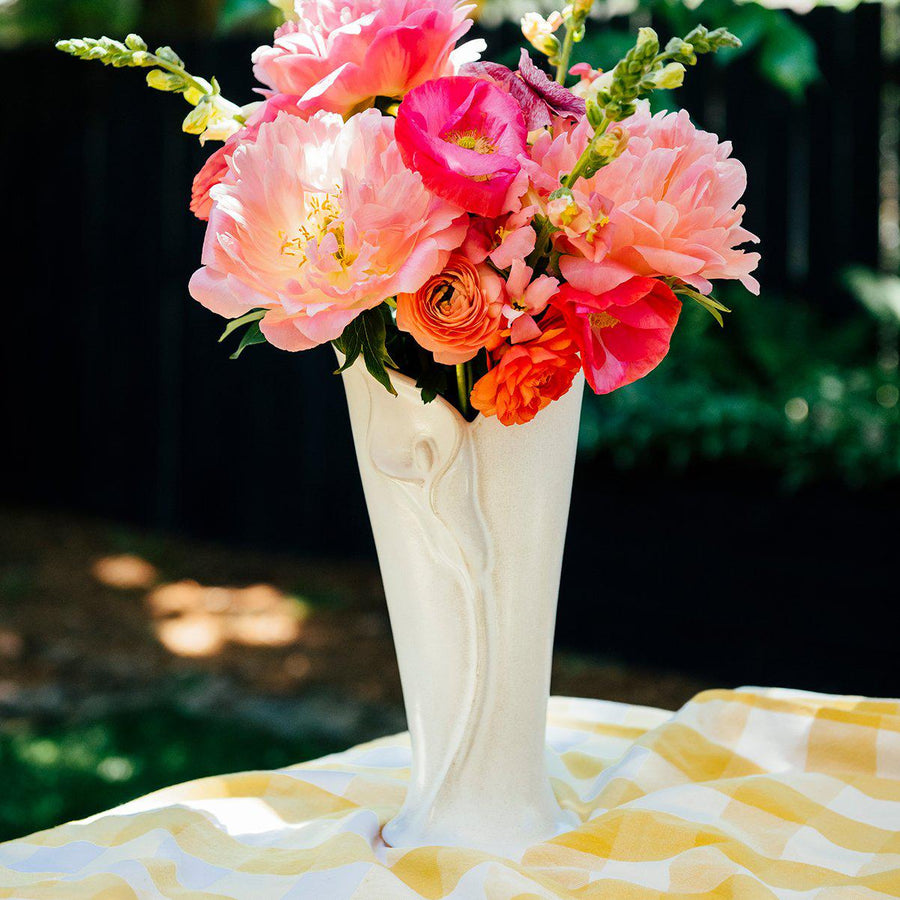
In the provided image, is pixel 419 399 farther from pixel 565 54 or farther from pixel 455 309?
pixel 565 54

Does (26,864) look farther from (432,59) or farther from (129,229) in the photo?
(129,229)

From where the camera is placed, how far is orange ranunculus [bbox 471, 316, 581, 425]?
76 centimetres

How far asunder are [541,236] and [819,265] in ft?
11.5

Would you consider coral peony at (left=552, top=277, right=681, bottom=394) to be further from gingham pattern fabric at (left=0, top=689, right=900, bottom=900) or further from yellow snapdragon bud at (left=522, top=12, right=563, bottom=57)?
gingham pattern fabric at (left=0, top=689, right=900, bottom=900)

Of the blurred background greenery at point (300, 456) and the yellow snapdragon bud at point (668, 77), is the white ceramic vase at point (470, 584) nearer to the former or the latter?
the yellow snapdragon bud at point (668, 77)

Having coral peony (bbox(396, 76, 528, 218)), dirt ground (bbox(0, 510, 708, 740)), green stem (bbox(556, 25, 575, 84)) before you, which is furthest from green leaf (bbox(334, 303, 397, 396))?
dirt ground (bbox(0, 510, 708, 740))

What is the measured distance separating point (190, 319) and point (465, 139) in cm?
424

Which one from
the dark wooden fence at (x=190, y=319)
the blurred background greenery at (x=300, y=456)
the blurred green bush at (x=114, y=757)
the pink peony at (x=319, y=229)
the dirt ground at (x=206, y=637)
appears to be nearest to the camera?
the pink peony at (x=319, y=229)

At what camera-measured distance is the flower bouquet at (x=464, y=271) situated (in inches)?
28.9

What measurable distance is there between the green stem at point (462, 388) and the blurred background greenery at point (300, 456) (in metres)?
1.06

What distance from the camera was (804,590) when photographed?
2.94 meters

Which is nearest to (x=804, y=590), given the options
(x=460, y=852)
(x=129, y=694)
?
(x=129, y=694)

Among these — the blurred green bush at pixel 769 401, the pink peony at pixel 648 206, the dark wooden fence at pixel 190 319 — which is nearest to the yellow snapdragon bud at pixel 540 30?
the pink peony at pixel 648 206

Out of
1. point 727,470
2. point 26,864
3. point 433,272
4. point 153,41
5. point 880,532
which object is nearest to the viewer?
point 433,272
